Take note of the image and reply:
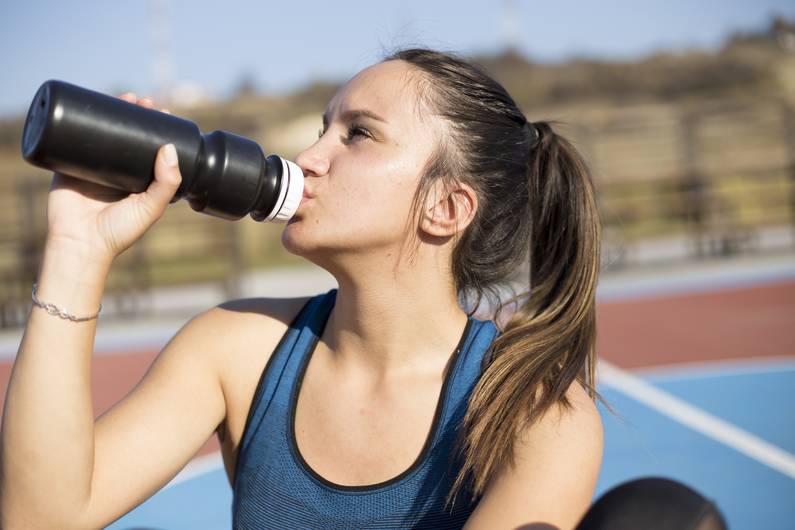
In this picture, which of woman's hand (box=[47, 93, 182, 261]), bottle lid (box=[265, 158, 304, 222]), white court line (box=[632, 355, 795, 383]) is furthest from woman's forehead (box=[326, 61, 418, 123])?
white court line (box=[632, 355, 795, 383])

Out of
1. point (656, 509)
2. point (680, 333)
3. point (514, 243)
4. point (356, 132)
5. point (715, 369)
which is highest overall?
point (356, 132)

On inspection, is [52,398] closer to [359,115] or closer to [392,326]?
[392,326]

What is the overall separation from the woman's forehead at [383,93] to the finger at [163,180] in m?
0.58

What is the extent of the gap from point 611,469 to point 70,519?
11.2 feet

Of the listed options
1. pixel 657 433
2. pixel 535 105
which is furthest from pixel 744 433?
pixel 535 105

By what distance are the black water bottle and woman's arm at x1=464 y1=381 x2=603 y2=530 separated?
73 centimetres

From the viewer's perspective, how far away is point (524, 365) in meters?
2.05

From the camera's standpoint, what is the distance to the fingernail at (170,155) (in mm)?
1693

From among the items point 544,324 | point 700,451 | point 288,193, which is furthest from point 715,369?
point 288,193

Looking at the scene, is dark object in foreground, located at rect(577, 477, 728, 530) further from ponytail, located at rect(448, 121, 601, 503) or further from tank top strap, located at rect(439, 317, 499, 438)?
tank top strap, located at rect(439, 317, 499, 438)

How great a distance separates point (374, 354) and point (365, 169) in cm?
49

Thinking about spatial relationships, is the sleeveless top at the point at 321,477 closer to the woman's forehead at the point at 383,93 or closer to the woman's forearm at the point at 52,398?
the woman's forearm at the point at 52,398

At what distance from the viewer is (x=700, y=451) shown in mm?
4945

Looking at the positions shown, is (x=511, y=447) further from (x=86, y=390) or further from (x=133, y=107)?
(x=133, y=107)
